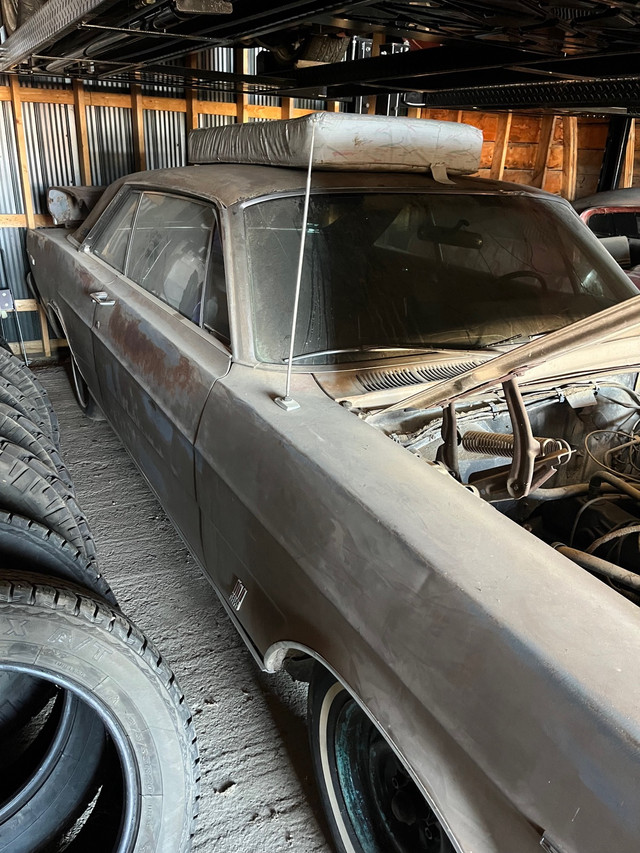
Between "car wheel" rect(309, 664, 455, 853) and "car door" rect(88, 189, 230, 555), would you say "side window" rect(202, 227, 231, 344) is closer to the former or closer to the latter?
"car door" rect(88, 189, 230, 555)

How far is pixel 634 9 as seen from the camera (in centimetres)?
198

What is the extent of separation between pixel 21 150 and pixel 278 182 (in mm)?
3366

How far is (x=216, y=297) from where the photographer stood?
2.16 m

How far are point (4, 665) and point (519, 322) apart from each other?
74.6 inches

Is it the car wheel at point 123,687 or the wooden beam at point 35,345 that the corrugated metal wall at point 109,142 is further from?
the car wheel at point 123,687

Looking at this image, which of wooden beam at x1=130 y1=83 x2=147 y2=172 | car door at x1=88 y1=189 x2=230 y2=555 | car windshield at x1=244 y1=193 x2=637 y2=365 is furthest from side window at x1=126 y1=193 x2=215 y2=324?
wooden beam at x1=130 y1=83 x2=147 y2=172

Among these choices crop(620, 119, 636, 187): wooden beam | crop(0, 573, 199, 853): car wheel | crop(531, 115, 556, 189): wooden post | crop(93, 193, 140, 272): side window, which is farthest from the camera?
crop(531, 115, 556, 189): wooden post

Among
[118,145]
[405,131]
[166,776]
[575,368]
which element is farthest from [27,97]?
[166,776]

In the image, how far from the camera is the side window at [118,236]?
3.13 metres

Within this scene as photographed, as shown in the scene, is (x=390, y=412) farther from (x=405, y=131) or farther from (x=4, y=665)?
(x=405, y=131)

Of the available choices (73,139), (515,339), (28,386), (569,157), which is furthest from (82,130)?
(569,157)

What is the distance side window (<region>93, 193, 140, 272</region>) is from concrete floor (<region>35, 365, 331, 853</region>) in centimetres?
119

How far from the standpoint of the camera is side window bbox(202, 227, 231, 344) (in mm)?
2080

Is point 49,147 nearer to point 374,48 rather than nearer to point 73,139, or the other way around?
point 73,139
